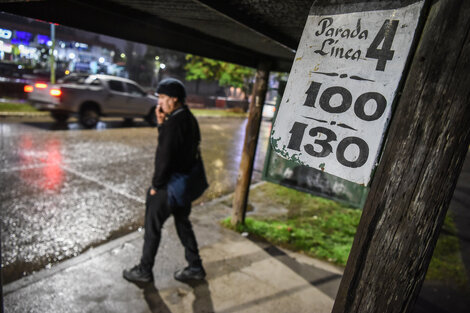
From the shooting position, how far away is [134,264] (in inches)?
141

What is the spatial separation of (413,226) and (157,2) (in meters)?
2.20

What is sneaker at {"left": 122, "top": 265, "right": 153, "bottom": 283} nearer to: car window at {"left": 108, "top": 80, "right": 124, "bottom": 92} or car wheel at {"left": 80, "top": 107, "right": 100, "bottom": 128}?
car wheel at {"left": 80, "top": 107, "right": 100, "bottom": 128}

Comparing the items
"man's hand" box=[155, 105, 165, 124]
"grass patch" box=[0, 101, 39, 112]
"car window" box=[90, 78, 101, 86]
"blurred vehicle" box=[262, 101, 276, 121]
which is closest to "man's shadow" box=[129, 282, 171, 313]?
"man's hand" box=[155, 105, 165, 124]

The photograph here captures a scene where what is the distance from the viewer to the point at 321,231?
507cm

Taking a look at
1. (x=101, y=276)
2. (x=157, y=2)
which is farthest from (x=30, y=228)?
(x=157, y=2)

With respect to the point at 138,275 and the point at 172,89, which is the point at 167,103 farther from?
the point at 138,275

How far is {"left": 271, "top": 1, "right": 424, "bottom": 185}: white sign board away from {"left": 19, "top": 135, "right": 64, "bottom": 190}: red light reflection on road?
5487mm

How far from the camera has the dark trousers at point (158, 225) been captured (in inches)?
120

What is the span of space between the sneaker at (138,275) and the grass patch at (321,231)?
177 centimetres

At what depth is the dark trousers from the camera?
3.06m

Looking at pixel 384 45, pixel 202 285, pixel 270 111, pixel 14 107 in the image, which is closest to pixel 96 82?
pixel 14 107

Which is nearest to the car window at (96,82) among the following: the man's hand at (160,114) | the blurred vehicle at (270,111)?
the blurred vehicle at (270,111)

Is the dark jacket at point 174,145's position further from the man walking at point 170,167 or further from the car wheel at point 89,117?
the car wheel at point 89,117

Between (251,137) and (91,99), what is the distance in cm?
848
